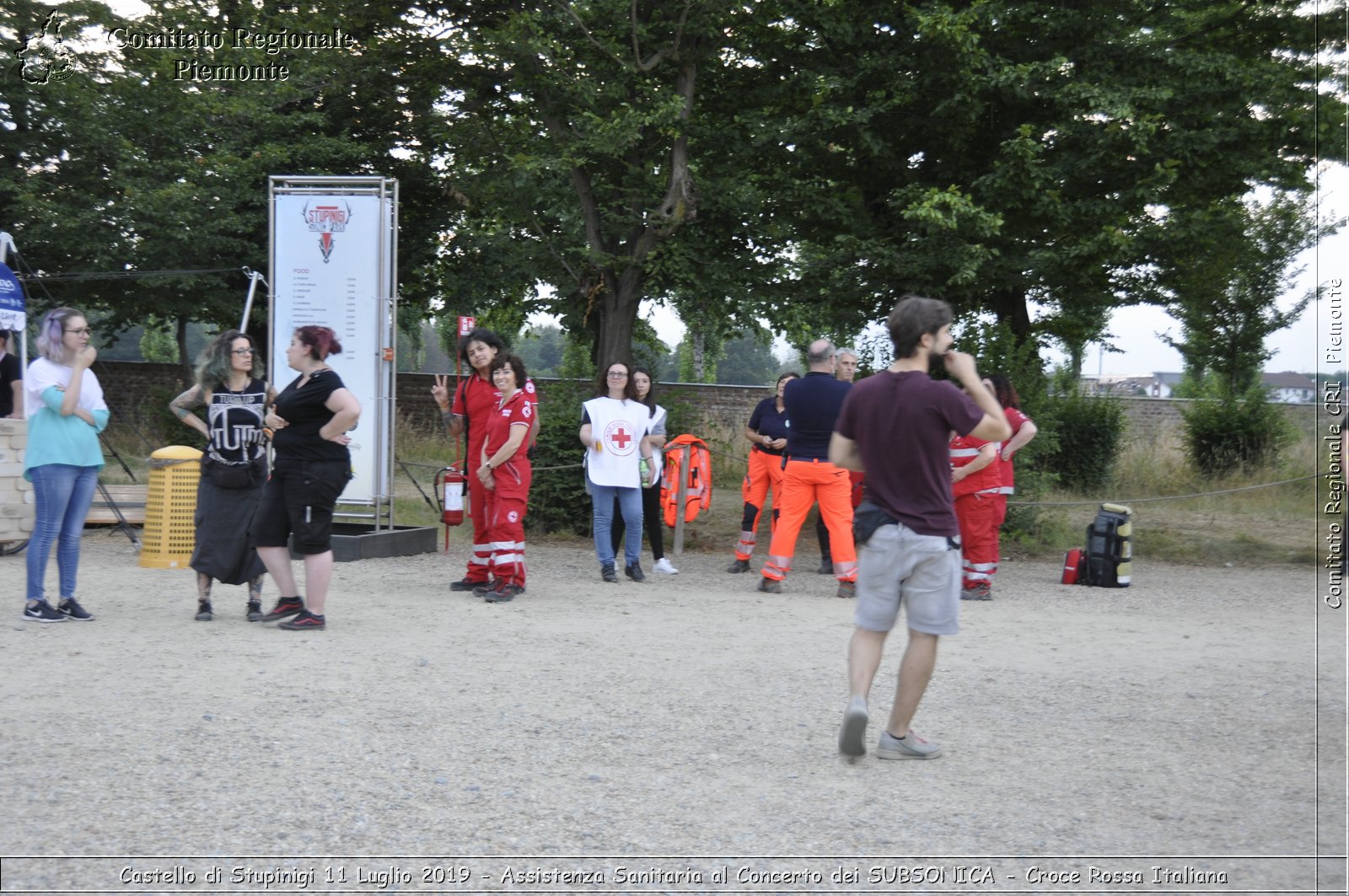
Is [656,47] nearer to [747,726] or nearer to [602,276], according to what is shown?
[602,276]

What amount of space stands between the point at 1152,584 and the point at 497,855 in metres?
9.49

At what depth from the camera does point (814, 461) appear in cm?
988

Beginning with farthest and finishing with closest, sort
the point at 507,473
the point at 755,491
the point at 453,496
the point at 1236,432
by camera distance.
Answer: the point at 1236,432, the point at 755,491, the point at 453,496, the point at 507,473

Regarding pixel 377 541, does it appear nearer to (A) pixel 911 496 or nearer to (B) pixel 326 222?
(B) pixel 326 222

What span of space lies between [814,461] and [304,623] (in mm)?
3992

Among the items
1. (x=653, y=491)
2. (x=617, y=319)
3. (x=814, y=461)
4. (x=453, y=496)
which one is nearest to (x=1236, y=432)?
(x=617, y=319)

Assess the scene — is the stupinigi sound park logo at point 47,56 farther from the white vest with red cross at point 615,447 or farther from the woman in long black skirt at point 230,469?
the woman in long black skirt at point 230,469

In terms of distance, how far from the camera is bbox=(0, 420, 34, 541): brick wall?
971 cm

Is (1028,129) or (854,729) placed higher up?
(1028,129)

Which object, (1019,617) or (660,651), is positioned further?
(1019,617)

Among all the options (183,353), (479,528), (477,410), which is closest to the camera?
(477,410)

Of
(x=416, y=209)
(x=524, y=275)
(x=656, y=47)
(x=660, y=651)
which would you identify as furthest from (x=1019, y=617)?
(x=416, y=209)

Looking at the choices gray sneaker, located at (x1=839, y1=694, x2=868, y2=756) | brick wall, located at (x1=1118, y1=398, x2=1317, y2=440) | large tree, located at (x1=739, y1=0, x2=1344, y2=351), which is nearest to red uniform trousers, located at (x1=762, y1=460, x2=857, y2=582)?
large tree, located at (x1=739, y1=0, x2=1344, y2=351)

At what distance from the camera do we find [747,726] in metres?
5.76
